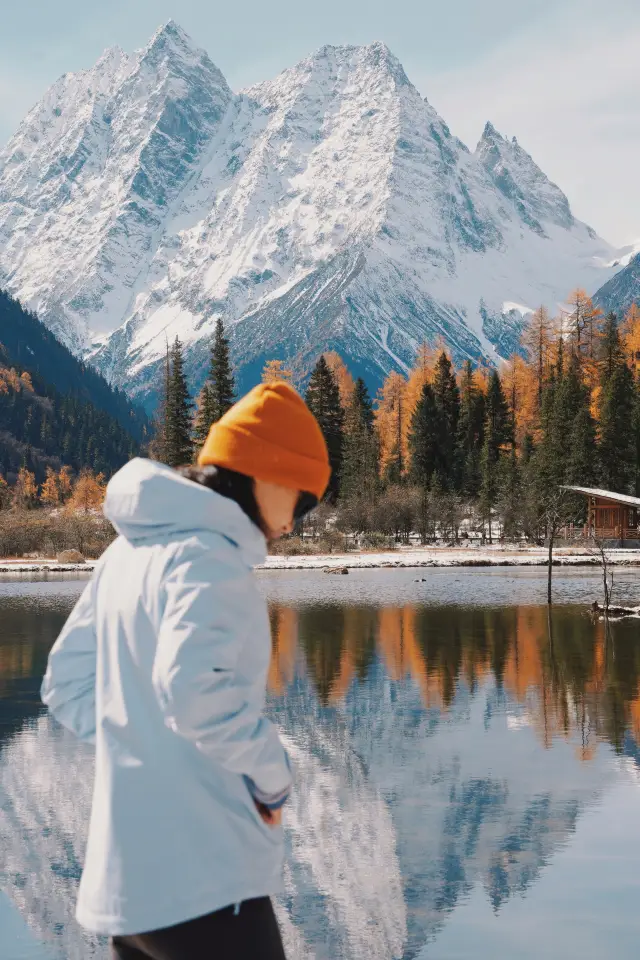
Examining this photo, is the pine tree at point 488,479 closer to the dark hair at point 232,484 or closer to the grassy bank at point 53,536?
the grassy bank at point 53,536

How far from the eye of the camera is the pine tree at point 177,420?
68250 millimetres

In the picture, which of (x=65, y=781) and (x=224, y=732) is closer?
(x=224, y=732)

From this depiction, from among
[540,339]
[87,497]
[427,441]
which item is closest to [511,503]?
A: [427,441]

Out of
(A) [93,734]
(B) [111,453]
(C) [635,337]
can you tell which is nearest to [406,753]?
(A) [93,734]

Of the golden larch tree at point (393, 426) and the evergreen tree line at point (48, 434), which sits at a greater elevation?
the evergreen tree line at point (48, 434)

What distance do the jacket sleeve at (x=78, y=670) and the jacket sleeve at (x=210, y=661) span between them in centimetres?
46

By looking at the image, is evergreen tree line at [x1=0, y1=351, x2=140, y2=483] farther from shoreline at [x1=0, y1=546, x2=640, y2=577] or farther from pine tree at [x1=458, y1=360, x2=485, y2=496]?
shoreline at [x1=0, y1=546, x2=640, y2=577]

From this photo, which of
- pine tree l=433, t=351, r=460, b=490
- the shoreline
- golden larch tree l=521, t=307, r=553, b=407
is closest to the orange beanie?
the shoreline

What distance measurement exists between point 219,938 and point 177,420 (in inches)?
2637

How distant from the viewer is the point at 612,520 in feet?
194

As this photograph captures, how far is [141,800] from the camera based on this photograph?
2.64m

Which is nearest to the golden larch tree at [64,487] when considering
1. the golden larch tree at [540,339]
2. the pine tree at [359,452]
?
the pine tree at [359,452]

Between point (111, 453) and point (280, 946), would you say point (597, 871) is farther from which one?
point (111, 453)

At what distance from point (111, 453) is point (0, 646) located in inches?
6088
